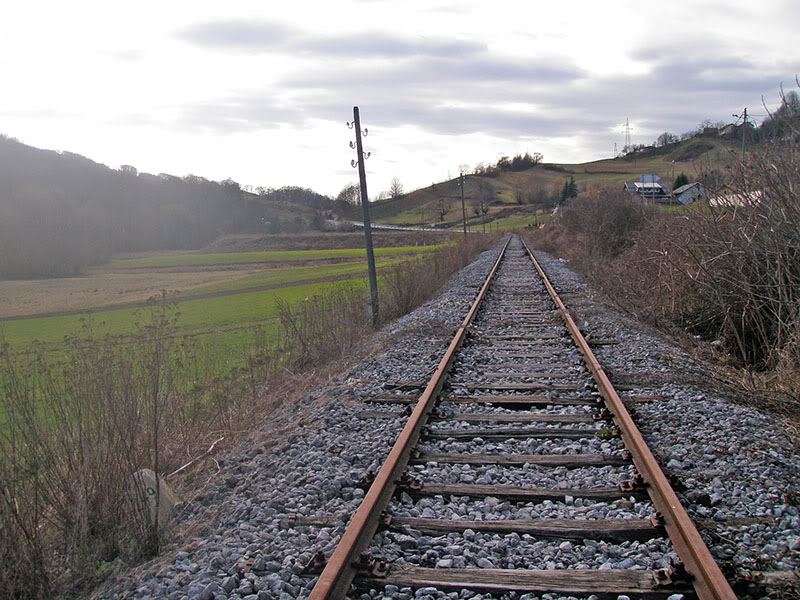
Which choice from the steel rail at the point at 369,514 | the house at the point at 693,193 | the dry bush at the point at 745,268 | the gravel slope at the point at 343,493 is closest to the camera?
the steel rail at the point at 369,514

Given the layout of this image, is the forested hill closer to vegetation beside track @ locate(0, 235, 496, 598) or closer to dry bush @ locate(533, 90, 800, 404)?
vegetation beside track @ locate(0, 235, 496, 598)

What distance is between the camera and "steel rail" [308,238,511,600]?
10.3ft

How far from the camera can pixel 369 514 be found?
3812mm

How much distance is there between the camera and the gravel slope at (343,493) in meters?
3.43

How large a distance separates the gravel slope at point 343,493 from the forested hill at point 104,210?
30802mm

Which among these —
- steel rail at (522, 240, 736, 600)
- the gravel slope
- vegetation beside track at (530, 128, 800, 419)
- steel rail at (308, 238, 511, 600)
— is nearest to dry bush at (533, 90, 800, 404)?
vegetation beside track at (530, 128, 800, 419)

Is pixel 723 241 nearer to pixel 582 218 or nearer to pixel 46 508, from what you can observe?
pixel 46 508

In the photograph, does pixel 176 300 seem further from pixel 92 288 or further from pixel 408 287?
pixel 408 287

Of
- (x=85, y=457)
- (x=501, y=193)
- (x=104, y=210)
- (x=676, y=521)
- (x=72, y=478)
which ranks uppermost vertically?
(x=501, y=193)

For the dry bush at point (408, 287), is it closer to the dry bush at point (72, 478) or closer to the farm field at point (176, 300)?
the farm field at point (176, 300)

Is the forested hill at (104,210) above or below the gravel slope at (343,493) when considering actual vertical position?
above

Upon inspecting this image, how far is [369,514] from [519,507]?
1012 millimetres

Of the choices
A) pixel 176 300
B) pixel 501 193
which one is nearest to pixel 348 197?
pixel 501 193

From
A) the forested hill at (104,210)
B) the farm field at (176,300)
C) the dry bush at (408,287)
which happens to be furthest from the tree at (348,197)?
the dry bush at (408,287)
